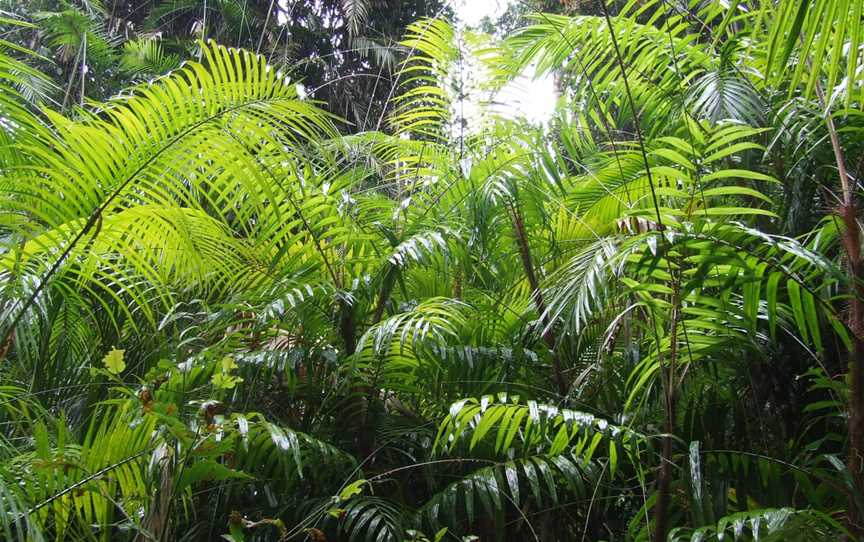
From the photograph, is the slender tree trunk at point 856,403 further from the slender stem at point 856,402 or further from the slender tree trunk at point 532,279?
the slender tree trunk at point 532,279

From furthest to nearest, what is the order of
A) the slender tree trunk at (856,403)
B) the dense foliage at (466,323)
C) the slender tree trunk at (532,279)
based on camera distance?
the slender tree trunk at (532,279), the dense foliage at (466,323), the slender tree trunk at (856,403)

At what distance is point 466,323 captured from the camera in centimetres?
191

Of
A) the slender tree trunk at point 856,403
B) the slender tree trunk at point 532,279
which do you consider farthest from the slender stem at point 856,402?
the slender tree trunk at point 532,279

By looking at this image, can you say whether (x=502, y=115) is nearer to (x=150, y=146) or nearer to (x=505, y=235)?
(x=505, y=235)

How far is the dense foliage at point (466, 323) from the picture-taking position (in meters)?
1.41

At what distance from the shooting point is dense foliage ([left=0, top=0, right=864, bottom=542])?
141 centimetres

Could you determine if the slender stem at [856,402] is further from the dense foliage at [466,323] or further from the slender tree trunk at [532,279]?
the slender tree trunk at [532,279]

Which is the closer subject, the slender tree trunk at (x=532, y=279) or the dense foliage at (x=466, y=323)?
the dense foliage at (x=466, y=323)

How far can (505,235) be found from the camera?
7.40 feet

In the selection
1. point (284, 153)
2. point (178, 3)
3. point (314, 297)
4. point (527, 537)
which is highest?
point (178, 3)

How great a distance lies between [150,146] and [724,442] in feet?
5.02

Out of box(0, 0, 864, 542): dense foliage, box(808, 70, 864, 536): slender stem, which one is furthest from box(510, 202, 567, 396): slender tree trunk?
box(808, 70, 864, 536): slender stem

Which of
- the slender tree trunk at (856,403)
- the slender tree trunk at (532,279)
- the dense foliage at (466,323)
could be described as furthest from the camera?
the slender tree trunk at (532,279)

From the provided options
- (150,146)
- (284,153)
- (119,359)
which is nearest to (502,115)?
(284,153)
